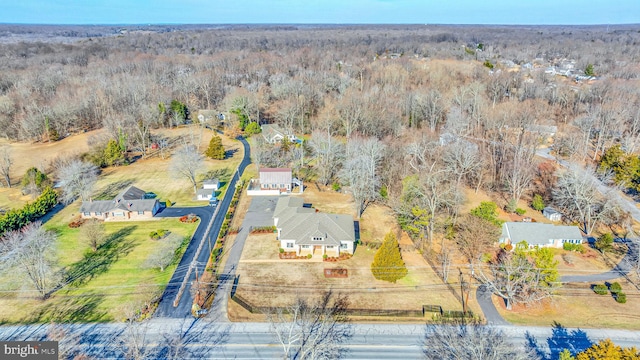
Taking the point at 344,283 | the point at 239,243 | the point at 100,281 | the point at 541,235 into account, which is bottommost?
the point at 100,281

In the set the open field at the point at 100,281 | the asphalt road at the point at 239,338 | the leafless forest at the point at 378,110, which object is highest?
the leafless forest at the point at 378,110

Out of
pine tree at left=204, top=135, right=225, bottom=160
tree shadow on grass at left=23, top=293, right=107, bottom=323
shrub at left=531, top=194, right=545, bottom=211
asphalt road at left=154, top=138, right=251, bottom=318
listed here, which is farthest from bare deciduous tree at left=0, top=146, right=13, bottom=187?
shrub at left=531, top=194, right=545, bottom=211

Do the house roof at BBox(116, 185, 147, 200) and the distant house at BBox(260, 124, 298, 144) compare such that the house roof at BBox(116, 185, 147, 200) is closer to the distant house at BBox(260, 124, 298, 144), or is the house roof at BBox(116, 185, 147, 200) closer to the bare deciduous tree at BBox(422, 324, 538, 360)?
the distant house at BBox(260, 124, 298, 144)

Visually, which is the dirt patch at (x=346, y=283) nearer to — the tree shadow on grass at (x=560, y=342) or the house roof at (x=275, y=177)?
the tree shadow on grass at (x=560, y=342)

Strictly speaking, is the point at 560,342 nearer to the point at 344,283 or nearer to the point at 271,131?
the point at 344,283

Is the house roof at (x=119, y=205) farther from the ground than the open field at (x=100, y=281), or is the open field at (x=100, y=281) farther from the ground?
the house roof at (x=119, y=205)

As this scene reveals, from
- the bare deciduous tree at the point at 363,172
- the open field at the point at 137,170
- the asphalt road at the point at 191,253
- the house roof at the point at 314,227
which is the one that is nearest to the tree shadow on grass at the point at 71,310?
the asphalt road at the point at 191,253

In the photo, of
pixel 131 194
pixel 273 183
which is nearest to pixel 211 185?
pixel 273 183
